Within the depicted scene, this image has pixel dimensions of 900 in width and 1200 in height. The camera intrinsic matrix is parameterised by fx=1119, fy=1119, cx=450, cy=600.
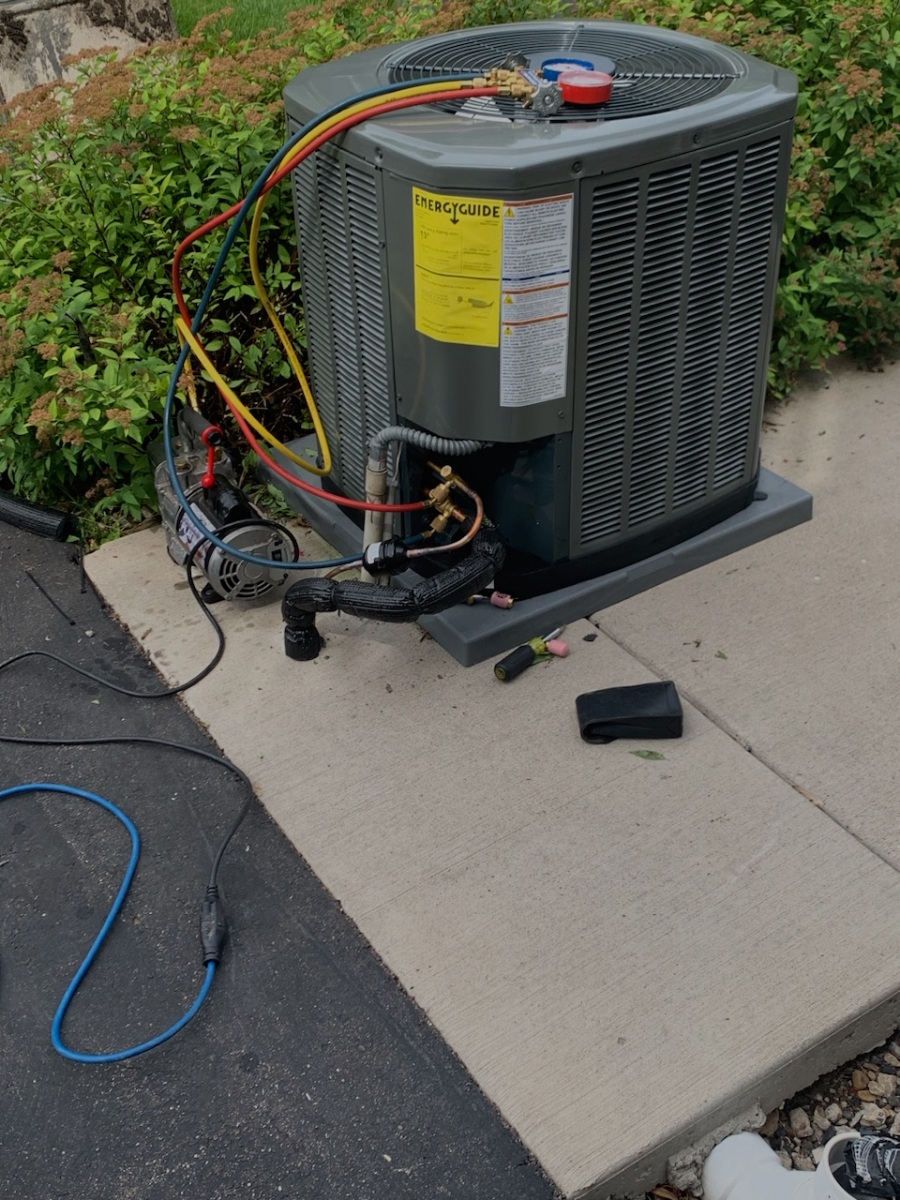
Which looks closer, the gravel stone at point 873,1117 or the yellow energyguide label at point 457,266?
the gravel stone at point 873,1117

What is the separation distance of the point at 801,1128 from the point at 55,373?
8.06 feet

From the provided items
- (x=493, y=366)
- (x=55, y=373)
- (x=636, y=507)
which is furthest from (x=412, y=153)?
(x=55, y=373)

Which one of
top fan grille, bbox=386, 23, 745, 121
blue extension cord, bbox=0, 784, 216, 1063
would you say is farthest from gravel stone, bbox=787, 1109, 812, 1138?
top fan grille, bbox=386, 23, 745, 121

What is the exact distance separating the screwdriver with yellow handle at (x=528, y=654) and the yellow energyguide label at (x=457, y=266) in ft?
2.48

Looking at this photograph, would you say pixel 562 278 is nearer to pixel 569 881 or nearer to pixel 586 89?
pixel 586 89

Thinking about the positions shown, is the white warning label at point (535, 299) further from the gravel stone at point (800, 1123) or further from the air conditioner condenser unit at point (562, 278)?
the gravel stone at point (800, 1123)

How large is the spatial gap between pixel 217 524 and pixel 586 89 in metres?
1.33

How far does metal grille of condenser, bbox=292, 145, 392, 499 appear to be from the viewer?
8.09 ft

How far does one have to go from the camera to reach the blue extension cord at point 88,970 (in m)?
1.98

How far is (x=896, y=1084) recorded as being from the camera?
1.98m

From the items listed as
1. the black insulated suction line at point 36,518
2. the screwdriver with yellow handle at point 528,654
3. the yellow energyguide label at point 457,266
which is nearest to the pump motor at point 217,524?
the black insulated suction line at point 36,518

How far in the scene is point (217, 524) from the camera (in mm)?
2836

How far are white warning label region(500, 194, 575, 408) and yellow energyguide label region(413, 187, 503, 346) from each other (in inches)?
1.0

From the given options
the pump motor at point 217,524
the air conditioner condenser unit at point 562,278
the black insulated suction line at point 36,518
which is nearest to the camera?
the air conditioner condenser unit at point 562,278
